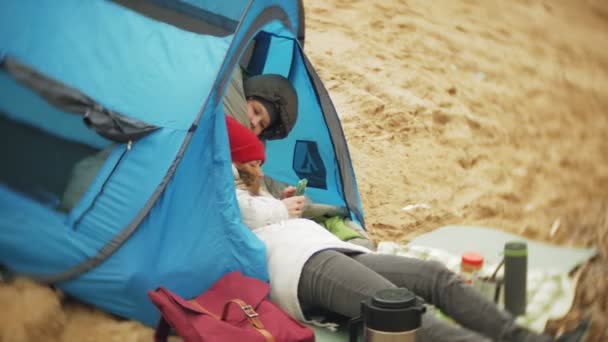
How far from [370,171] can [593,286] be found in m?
1.34

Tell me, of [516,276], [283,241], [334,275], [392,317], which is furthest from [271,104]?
[392,317]

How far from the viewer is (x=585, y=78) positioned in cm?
425

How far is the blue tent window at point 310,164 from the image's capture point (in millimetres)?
2709

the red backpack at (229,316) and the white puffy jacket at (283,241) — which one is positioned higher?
the white puffy jacket at (283,241)

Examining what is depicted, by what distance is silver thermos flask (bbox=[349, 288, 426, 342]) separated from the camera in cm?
135

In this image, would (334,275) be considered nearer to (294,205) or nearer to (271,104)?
(294,205)

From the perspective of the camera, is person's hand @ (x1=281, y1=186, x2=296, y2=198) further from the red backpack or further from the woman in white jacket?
the red backpack

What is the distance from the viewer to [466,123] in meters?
3.73

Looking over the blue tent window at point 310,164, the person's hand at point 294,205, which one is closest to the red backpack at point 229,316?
the person's hand at point 294,205

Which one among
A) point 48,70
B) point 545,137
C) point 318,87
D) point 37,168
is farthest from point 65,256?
point 545,137

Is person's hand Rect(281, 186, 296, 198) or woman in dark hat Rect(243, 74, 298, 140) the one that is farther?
woman in dark hat Rect(243, 74, 298, 140)

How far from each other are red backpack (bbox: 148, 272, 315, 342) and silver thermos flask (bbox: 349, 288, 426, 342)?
1.14ft

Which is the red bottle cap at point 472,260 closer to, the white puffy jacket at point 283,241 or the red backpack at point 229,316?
the white puffy jacket at point 283,241

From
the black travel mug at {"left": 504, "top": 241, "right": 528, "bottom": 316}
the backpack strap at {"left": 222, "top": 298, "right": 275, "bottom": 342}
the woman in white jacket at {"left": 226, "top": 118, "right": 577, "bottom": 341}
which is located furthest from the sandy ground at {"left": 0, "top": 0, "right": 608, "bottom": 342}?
the woman in white jacket at {"left": 226, "top": 118, "right": 577, "bottom": 341}
